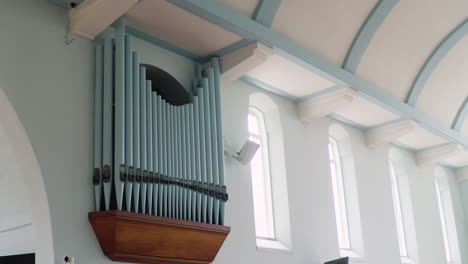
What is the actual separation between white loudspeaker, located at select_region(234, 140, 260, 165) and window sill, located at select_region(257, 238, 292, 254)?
1158 millimetres

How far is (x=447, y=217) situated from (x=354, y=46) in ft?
20.9

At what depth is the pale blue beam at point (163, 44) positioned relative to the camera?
22.7ft

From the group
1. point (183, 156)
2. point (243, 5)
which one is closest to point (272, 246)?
point (183, 156)

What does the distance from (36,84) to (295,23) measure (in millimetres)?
3583

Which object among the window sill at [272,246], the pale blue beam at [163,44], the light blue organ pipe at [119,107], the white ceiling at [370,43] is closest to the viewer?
the light blue organ pipe at [119,107]

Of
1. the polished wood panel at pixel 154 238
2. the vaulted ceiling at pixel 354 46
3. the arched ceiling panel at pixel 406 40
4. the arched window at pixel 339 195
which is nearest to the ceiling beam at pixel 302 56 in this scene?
the vaulted ceiling at pixel 354 46

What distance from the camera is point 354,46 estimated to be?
880 cm

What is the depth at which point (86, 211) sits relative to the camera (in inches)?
228

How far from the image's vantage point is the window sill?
7.89 meters

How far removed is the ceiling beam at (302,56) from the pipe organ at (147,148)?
0.91 m

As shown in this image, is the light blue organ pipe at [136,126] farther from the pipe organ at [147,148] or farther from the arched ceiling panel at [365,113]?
the arched ceiling panel at [365,113]

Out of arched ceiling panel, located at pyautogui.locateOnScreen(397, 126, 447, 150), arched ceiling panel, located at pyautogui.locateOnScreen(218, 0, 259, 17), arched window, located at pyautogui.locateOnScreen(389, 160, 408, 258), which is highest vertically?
arched ceiling panel, located at pyautogui.locateOnScreen(218, 0, 259, 17)

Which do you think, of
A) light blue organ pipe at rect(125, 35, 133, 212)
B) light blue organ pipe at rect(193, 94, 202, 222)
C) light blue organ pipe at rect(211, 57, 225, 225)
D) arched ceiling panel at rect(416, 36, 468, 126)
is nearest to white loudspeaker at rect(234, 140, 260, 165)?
light blue organ pipe at rect(211, 57, 225, 225)

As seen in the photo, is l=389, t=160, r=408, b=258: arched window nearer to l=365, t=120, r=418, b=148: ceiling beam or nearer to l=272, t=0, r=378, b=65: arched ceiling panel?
l=365, t=120, r=418, b=148: ceiling beam
